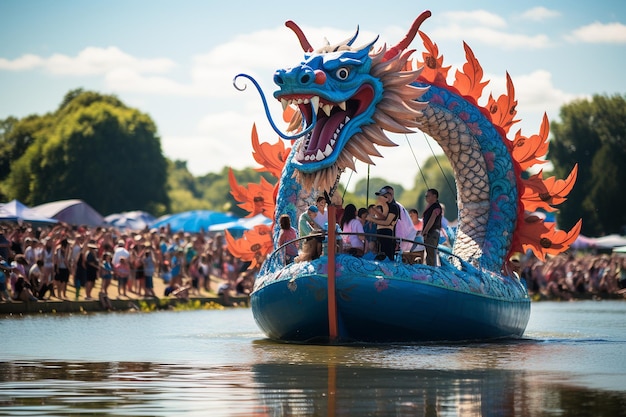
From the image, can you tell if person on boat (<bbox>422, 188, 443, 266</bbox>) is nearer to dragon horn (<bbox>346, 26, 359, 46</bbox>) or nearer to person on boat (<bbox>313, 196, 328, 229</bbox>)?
person on boat (<bbox>313, 196, 328, 229</bbox>)

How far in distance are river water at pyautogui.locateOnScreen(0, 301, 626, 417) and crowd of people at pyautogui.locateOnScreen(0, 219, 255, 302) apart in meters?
5.56

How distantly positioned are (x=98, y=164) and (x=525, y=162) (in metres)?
63.2

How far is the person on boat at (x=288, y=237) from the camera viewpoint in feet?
69.1

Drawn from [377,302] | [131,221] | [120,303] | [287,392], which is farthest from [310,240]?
[131,221]

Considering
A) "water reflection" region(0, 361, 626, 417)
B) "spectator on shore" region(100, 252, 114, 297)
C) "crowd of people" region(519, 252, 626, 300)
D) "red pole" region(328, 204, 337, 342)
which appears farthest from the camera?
"crowd of people" region(519, 252, 626, 300)

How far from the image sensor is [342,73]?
20.0 metres

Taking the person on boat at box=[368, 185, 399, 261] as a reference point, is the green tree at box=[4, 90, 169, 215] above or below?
above

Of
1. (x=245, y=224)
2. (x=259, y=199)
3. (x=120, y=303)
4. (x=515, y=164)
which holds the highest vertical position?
(x=245, y=224)

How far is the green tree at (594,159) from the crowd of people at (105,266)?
132 feet

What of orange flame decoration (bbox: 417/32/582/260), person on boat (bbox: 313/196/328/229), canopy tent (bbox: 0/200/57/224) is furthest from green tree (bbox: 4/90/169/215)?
person on boat (bbox: 313/196/328/229)

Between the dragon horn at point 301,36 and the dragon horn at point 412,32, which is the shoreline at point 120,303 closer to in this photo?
the dragon horn at point 301,36

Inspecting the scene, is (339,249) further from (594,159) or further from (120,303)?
(594,159)

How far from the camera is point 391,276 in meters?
19.6

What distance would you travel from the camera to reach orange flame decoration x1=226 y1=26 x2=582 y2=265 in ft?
73.5
